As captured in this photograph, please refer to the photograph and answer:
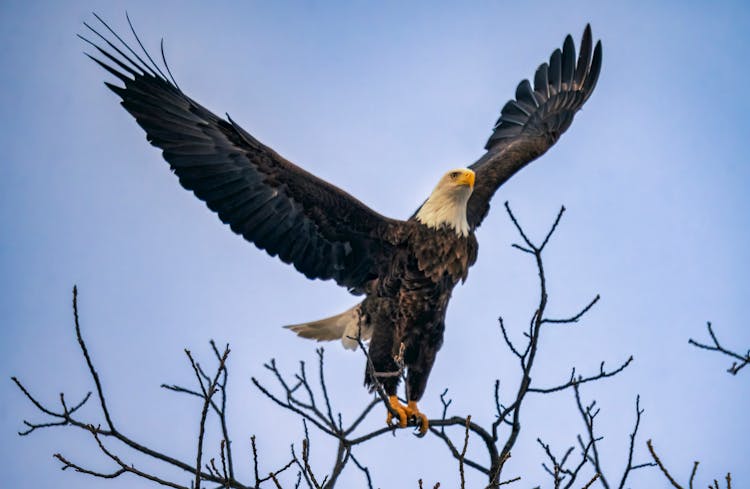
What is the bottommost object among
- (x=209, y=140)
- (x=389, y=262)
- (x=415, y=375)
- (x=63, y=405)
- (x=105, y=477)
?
(x=105, y=477)

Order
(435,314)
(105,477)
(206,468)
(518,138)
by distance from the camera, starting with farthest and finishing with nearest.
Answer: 1. (518,138)
2. (435,314)
3. (206,468)
4. (105,477)

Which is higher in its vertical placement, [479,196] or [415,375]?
[479,196]

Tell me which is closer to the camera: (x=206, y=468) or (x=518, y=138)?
(x=206, y=468)

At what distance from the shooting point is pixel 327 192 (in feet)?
18.5

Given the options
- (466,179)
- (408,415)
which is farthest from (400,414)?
(466,179)

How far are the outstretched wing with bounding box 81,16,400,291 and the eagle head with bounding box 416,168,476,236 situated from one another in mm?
253

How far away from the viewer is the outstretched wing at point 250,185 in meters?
5.57

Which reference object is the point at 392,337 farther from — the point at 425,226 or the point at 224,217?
the point at 224,217

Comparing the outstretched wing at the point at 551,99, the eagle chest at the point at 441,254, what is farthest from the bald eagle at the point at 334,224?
the outstretched wing at the point at 551,99

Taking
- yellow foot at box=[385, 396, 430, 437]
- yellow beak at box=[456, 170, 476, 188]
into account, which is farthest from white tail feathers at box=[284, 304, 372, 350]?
yellow beak at box=[456, 170, 476, 188]

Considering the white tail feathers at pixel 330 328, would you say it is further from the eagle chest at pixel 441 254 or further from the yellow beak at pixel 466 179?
the yellow beak at pixel 466 179

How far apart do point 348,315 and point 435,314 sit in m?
1.10

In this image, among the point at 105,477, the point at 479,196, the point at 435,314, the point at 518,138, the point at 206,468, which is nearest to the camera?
the point at 105,477

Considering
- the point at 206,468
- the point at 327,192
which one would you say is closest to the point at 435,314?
the point at 327,192
